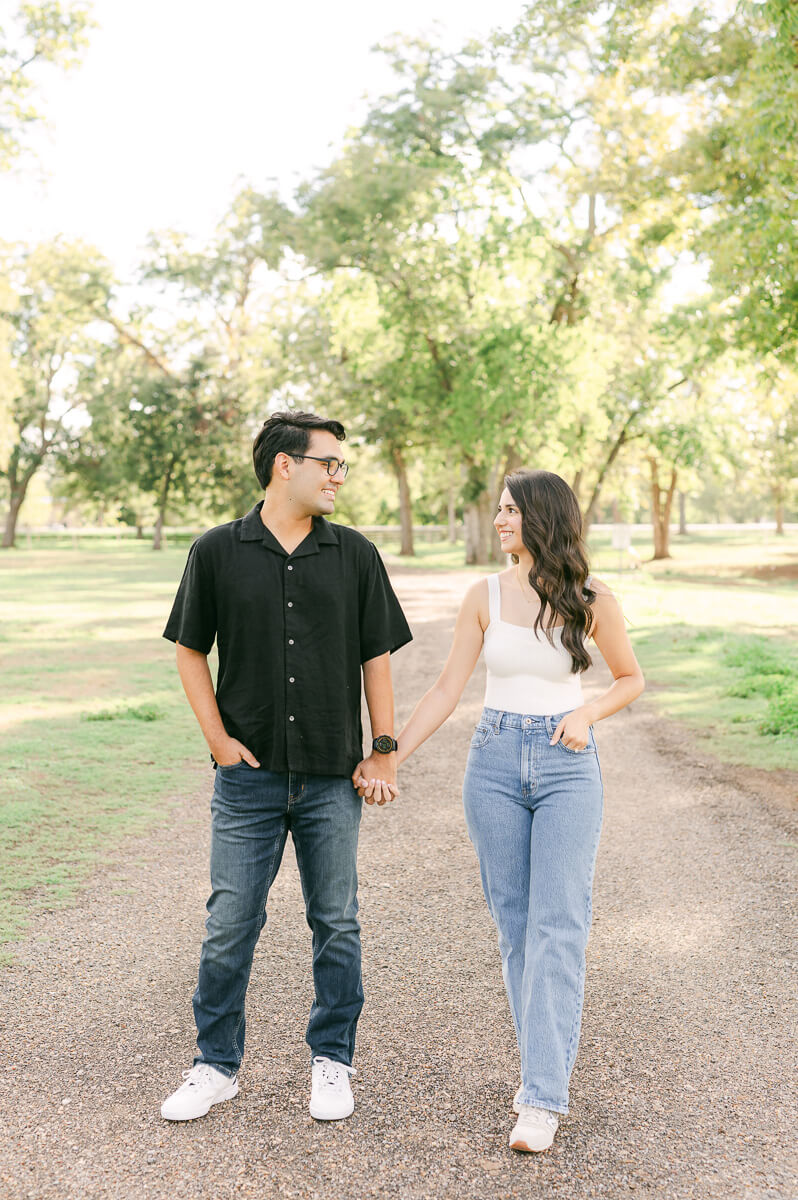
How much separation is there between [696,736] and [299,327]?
106 feet

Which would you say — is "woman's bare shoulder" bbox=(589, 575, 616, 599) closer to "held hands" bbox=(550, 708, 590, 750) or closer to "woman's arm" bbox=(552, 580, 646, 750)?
"woman's arm" bbox=(552, 580, 646, 750)

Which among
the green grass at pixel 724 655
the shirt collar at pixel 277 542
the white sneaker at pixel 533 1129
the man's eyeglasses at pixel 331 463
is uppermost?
the man's eyeglasses at pixel 331 463

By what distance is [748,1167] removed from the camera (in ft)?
9.86

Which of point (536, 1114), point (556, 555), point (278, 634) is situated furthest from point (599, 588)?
point (536, 1114)

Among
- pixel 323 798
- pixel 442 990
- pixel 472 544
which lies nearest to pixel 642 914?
pixel 442 990

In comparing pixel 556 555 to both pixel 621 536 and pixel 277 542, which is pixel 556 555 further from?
pixel 621 536

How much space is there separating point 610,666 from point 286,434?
122 centimetres

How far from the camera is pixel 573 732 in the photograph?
328 cm

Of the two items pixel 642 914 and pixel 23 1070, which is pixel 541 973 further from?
pixel 642 914

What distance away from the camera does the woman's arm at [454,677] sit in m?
3.49

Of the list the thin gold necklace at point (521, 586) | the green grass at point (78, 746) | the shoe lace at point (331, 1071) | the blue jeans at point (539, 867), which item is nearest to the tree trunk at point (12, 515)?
the green grass at point (78, 746)

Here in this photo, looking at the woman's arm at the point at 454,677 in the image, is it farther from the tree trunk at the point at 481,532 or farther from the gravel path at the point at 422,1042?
the tree trunk at the point at 481,532

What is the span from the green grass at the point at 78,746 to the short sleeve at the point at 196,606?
2329mm

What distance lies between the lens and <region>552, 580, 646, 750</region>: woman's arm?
3.32 m
